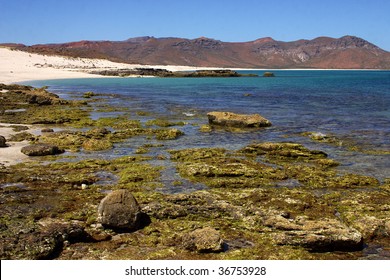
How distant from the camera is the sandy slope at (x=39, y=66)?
86.3m

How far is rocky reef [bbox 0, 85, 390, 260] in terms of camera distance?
9.42 metres

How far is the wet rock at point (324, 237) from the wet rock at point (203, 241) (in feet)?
5.25

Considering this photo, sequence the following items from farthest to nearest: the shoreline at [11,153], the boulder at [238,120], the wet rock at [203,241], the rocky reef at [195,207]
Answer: the boulder at [238,120], the shoreline at [11,153], the rocky reef at [195,207], the wet rock at [203,241]

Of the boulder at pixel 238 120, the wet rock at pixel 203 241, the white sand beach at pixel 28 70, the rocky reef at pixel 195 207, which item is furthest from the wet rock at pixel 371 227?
the boulder at pixel 238 120

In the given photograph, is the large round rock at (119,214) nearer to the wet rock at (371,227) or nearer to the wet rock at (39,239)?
the wet rock at (39,239)

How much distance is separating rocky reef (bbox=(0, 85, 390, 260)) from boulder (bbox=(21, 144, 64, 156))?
0.36 m

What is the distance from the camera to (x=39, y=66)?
4326 inches

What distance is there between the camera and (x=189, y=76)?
129 metres

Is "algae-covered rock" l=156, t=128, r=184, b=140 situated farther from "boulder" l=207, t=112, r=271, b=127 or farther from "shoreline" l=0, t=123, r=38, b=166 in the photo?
"shoreline" l=0, t=123, r=38, b=166

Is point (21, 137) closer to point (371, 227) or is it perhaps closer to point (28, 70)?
point (371, 227)

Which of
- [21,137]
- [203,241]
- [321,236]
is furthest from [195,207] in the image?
[21,137]

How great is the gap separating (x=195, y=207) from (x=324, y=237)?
150 inches

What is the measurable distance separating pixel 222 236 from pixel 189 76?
Result: 121m
